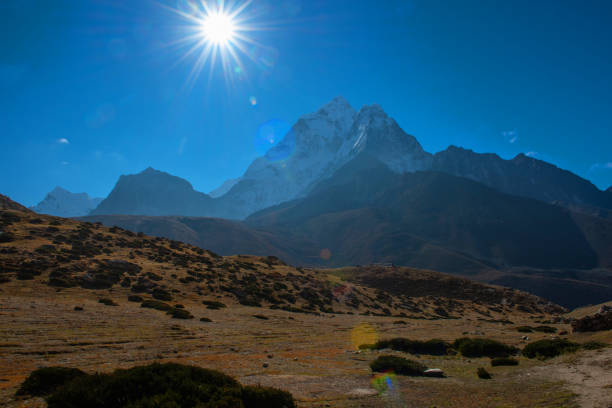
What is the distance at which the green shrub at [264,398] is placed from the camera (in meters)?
8.50

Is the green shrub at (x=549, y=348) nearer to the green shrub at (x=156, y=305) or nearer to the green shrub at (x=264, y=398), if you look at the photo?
the green shrub at (x=264, y=398)

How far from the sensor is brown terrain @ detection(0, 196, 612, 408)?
11484 mm

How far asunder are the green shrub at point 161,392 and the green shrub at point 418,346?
14856mm

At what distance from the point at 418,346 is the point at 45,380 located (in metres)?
19.9

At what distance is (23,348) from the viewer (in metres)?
14.0

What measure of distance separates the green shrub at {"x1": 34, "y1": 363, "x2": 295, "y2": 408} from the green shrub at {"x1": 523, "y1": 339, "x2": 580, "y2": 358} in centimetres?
1625

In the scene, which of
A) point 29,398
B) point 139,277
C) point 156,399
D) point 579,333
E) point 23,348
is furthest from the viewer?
point 139,277

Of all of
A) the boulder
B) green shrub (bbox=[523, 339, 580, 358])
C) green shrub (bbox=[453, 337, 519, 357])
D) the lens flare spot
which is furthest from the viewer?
the lens flare spot

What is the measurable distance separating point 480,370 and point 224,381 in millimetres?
11605

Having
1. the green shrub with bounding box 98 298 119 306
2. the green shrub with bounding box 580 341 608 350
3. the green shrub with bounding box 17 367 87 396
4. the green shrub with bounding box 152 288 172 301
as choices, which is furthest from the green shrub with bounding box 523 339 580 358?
the green shrub with bounding box 152 288 172 301

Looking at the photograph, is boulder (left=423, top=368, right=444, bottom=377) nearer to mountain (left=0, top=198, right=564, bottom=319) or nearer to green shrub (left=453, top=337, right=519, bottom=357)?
green shrub (left=453, top=337, right=519, bottom=357)

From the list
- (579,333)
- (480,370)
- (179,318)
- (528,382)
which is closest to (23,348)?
(179,318)

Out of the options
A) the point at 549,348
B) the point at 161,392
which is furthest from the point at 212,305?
the point at 549,348

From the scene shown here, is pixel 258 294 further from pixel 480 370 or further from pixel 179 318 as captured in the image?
pixel 480 370
